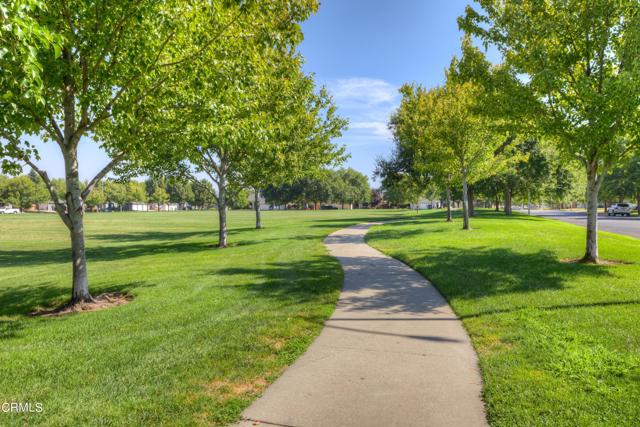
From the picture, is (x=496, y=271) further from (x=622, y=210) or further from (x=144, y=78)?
(x=622, y=210)

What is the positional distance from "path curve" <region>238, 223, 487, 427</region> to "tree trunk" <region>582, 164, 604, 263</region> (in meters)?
6.51

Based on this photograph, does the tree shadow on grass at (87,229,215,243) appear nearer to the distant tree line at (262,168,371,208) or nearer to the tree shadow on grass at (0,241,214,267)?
the tree shadow on grass at (0,241,214,267)

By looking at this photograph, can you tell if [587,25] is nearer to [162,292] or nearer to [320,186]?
[162,292]

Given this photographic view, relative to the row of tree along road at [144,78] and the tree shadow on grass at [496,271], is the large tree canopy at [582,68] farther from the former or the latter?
the row of tree along road at [144,78]

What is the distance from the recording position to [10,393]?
4.23 m

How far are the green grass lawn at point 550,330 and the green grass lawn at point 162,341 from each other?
2605mm

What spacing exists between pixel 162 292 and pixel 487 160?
20215 mm

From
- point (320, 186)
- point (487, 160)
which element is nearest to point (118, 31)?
point (487, 160)

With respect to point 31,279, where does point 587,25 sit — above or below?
above

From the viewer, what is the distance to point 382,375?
14.5ft

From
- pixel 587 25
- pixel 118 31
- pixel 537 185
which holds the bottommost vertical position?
pixel 537 185

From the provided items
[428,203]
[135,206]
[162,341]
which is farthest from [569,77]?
[135,206]

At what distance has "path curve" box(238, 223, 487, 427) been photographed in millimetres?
3588

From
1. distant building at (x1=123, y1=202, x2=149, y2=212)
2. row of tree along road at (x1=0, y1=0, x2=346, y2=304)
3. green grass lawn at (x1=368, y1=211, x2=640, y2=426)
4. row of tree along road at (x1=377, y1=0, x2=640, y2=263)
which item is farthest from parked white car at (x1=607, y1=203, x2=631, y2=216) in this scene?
distant building at (x1=123, y1=202, x2=149, y2=212)
